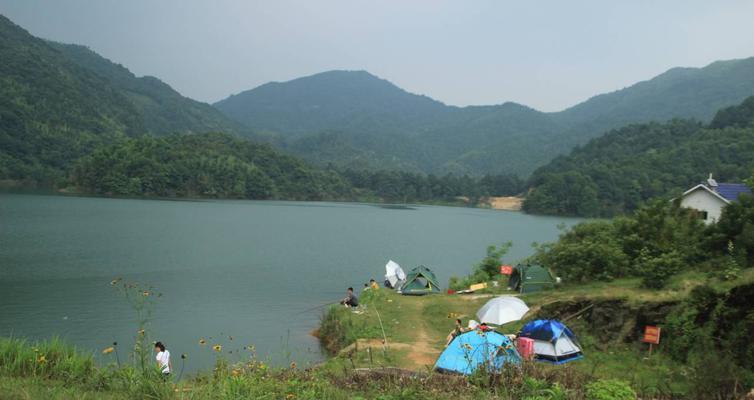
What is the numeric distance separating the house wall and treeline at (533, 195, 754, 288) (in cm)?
1051

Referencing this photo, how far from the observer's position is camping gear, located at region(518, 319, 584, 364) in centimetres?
1326

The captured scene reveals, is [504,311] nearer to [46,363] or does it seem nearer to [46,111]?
Answer: [46,363]

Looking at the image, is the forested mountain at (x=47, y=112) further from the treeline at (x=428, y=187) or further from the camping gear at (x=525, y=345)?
the camping gear at (x=525, y=345)

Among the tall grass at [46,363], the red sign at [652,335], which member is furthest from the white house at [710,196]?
the tall grass at [46,363]

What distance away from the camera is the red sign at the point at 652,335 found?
12.4 metres

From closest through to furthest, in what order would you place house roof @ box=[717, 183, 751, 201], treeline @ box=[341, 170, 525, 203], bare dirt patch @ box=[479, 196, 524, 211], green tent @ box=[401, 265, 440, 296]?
green tent @ box=[401, 265, 440, 296] → house roof @ box=[717, 183, 751, 201] → bare dirt patch @ box=[479, 196, 524, 211] → treeline @ box=[341, 170, 525, 203]

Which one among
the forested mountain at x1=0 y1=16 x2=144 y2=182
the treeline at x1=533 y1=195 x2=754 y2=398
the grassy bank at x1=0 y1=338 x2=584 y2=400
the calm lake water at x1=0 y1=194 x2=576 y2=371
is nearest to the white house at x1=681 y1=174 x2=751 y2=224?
the treeline at x1=533 y1=195 x2=754 y2=398

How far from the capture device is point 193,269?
1225 inches

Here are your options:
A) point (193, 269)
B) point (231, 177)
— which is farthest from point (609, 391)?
point (231, 177)

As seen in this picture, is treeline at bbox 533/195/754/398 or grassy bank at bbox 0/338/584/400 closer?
grassy bank at bbox 0/338/584/400

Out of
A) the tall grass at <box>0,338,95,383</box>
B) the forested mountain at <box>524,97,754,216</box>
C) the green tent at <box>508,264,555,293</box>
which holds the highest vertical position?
the forested mountain at <box>524,97,754,216</box>

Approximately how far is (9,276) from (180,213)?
42.8 metres

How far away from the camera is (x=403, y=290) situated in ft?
84.9

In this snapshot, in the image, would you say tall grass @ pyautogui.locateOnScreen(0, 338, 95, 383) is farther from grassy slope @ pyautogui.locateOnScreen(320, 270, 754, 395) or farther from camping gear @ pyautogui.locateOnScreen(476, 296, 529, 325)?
camping gear @ pyautogui.locateOnScreen(476, 296, 529, 325)
